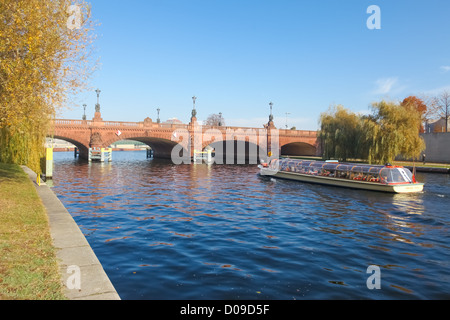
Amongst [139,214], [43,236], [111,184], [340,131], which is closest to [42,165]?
[111,184]

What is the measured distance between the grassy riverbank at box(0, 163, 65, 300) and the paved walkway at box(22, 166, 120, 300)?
0.17m

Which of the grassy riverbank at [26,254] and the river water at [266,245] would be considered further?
the river water at [266,245]

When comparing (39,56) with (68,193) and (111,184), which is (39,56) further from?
(111,184)

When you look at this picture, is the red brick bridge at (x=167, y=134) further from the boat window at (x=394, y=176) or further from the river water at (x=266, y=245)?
the river water at (x=266, y=245)

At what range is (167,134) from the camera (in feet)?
209

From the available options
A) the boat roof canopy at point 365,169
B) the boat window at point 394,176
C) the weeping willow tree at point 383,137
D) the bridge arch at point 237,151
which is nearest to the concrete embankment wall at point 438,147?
the weeping willow tree at point 383,137

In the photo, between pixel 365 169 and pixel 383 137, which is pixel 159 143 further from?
pixel 365 169

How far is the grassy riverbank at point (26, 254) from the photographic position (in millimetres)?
5684

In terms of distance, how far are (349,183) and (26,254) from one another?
27.0 metres

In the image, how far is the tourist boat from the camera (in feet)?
87.9

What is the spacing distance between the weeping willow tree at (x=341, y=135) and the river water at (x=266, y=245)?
25.6 metres

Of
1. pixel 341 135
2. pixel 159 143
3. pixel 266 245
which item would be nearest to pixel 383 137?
pixel 341 135
